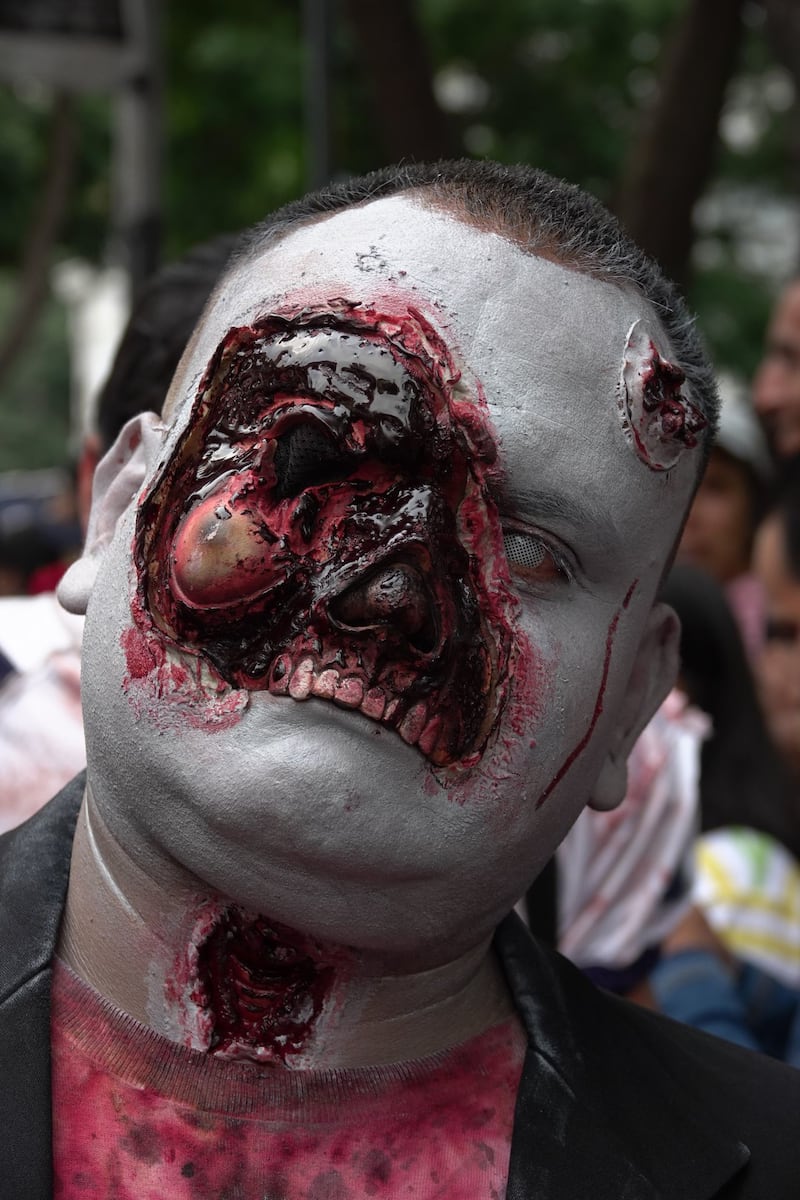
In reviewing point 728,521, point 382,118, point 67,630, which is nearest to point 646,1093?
point 67,630

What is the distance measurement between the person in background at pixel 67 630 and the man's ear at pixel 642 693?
2.95 feet

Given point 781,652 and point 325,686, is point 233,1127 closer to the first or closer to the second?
point 325,686

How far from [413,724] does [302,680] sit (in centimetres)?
12

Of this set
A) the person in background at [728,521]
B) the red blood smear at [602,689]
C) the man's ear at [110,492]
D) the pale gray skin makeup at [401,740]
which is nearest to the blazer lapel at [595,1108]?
the pale gray skin makeup at [401,740]

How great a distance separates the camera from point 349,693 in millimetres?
1407

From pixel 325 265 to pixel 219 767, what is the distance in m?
0.55

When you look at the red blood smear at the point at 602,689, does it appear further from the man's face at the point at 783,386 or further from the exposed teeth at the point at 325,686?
the man's face at the point at 783,386

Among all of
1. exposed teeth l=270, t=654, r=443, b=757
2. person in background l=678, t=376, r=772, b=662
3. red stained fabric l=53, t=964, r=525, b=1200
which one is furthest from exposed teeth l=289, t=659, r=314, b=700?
person in background l=678, t=376, r=772, b=662

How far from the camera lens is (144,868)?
155 centimetres

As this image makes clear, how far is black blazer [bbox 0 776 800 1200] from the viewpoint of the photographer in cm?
156

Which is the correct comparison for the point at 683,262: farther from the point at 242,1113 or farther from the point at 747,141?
the point at 242,1113

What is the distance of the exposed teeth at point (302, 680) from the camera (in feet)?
4.63

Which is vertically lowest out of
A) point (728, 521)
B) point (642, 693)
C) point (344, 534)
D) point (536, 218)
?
point (728, 521)

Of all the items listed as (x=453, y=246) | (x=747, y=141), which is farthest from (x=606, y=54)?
(x=453, y=246)
